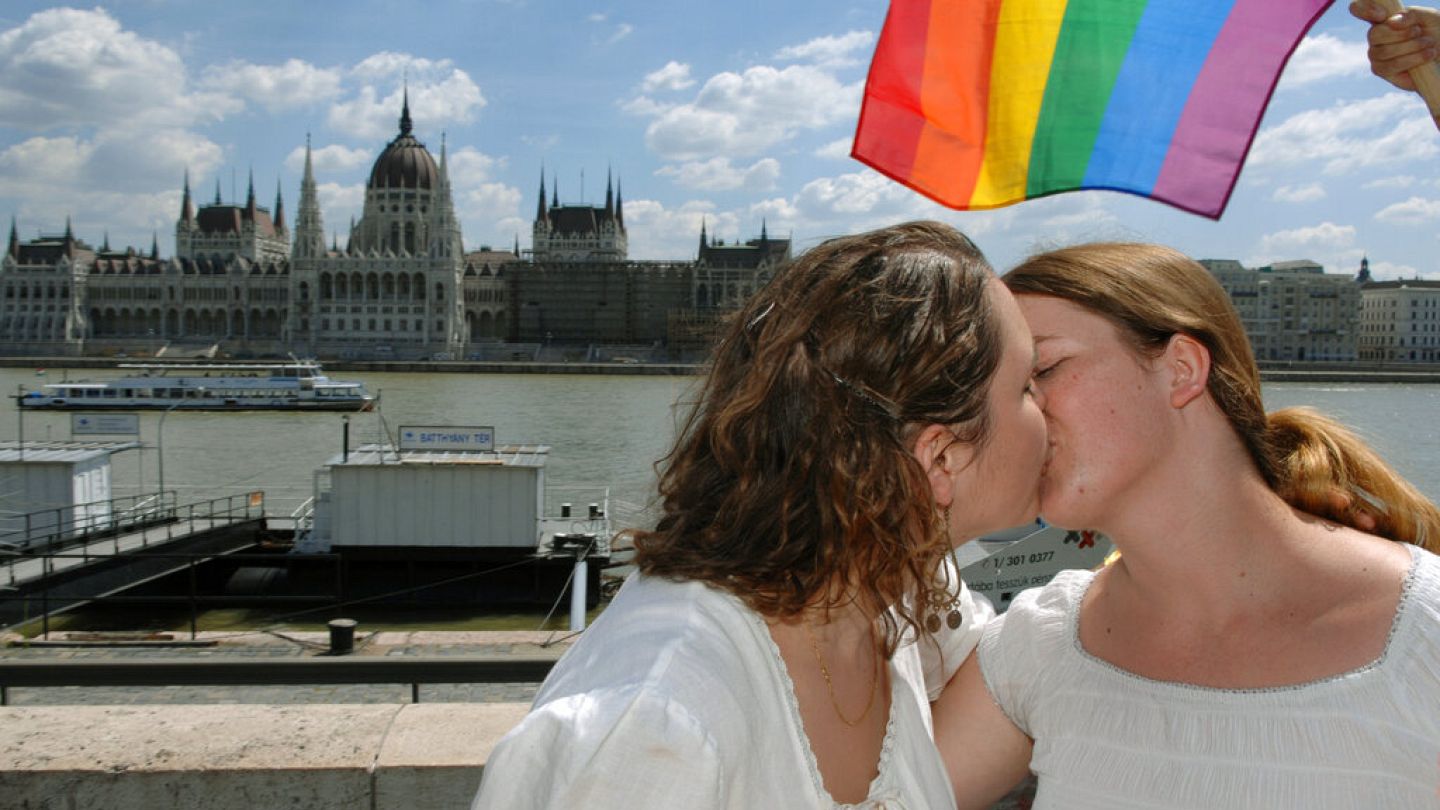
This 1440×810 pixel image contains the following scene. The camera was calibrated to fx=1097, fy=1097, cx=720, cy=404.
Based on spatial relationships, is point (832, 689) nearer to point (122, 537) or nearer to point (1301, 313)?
point (122, 537)

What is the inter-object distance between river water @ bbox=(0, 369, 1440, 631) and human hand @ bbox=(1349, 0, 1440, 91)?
2.88 feet

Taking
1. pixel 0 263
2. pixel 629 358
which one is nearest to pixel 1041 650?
pixel 629 358

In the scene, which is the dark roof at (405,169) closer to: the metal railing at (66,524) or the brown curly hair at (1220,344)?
the metal railing at (66,524)

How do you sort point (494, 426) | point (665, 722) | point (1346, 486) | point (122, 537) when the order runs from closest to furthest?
1. point (665, 722)
2. point (1346, 486)
3. point (122, 537)
4. point (494, 426)

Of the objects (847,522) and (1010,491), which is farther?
(1010,491)

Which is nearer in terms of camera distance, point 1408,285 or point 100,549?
point 100,549

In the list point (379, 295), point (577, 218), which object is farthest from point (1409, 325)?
point (379, 295)

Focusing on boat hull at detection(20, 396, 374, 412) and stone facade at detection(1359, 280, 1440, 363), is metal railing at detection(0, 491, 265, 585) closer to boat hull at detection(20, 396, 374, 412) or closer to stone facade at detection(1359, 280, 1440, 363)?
boat hull at detection(20, 396, 374, 412)

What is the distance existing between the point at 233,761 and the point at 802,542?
992 millimetres

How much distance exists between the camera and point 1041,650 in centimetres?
117

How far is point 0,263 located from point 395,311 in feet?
104

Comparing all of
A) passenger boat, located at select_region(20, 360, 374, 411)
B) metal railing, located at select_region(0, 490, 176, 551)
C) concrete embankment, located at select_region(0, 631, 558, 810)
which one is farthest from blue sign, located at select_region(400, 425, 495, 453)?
passenger boat, located at select_region(20, 360, 374, 411)

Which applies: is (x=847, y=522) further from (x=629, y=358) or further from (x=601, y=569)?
(x=629, y=358)

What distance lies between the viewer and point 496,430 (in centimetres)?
2833
